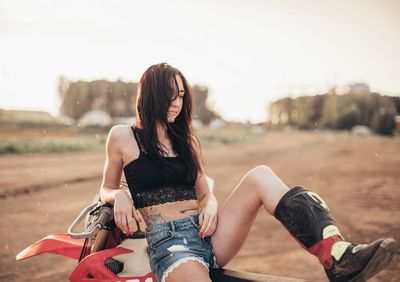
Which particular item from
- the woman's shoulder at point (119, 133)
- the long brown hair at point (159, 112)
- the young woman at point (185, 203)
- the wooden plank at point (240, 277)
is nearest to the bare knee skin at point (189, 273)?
the young woman at point (185, 203)

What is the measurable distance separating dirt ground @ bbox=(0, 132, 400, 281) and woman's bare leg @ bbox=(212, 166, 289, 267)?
2.34 m

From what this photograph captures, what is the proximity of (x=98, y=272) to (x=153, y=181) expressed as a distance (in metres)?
0.52

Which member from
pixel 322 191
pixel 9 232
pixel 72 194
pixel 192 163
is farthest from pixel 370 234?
pixel 72 194

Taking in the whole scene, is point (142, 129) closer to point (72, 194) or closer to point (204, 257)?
point (204, 257)

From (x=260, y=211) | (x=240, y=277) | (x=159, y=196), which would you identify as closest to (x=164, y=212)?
(x=159, y=196)

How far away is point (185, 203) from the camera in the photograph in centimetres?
218

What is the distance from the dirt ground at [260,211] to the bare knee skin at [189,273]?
8.60 ft

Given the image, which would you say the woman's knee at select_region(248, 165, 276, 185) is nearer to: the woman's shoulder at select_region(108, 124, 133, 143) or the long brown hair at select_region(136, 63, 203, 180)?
the long brown hair at select_region(136, 63, 203, 180)

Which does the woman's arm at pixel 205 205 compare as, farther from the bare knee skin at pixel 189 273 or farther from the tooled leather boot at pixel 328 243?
the tooled leather boot at pixel 328 243

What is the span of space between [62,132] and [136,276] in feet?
95.2

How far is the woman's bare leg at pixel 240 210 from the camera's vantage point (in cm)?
203

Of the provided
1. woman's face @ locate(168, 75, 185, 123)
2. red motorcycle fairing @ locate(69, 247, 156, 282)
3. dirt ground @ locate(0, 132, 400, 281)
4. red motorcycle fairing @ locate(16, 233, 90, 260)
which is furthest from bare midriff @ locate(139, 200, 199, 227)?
dirt ground @ locate(0, 132, 400, 281)

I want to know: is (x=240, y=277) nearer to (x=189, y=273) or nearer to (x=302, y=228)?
(x=189, y=273)

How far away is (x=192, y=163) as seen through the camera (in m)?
2.29
